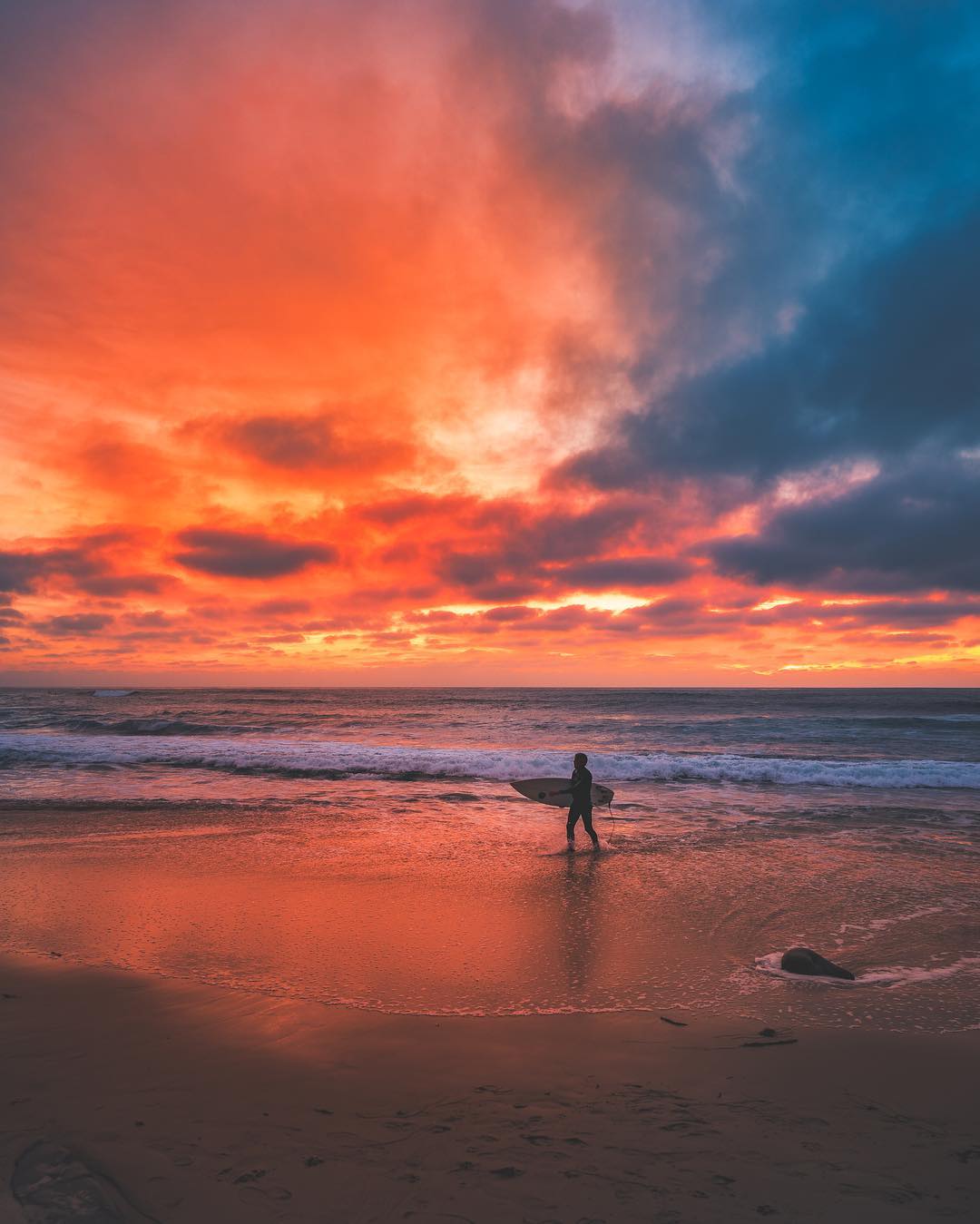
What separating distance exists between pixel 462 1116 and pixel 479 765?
69.7 ft

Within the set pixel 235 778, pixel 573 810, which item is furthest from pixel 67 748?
pixel 573 810

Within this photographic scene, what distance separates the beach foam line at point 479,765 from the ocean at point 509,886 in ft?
0.76

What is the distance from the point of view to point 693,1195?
3.68 metres

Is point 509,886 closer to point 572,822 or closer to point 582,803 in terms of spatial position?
point 572,822

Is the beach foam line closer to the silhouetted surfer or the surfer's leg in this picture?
the silhouetted surfer

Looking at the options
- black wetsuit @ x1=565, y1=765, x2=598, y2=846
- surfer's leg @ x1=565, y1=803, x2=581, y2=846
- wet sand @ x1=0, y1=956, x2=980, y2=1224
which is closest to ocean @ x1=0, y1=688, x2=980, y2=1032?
surfer's leg @ x1=565, y1=803, x2=581, y2=846

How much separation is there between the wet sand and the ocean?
65 cm

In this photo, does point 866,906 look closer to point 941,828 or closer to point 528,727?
point 941,828

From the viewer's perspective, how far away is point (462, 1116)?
4449mm

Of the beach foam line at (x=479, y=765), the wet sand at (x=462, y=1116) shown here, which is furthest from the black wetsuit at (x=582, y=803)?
the beach foam line at (x=479, y=765)

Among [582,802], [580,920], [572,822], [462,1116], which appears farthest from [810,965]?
[582,802]

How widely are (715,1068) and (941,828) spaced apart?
13.1m

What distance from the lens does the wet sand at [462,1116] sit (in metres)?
3.63

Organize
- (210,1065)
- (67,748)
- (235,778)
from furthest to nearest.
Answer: (67,748), (235,778), (210,1065)
